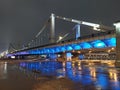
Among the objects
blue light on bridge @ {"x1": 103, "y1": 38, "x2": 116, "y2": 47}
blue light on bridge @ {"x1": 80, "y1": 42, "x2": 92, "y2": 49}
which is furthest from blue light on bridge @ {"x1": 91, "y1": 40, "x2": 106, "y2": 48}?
blue light on bridge @ {"x1": 80, "y1": 42, "x2": 92, "y2": 49}

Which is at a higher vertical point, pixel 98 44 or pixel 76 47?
pixel 76 47

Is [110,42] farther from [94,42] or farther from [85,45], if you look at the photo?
[85,45]

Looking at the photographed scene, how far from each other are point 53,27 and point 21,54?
70.5 meters

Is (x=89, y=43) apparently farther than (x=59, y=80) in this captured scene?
Yes

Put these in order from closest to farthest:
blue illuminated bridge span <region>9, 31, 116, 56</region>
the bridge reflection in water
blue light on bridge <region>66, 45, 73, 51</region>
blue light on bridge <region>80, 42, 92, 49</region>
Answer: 1. the bridge reflection in water
2. blue illuminated bridge span <region>9, 31, 116, 56</region>
3. blue light on bridge <region>80, 42, 92, 49</region>
4. blue light on bridge <region>66, 45, 73, 51</region>

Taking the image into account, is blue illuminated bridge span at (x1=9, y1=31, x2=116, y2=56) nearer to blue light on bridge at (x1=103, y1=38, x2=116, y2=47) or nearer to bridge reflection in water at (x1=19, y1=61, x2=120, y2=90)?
blue light on bridge at (x1=103, y1=38, x2=116, y2=47)

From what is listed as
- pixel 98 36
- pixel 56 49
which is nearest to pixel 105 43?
pixel 98 36

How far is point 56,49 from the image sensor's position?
373 ft

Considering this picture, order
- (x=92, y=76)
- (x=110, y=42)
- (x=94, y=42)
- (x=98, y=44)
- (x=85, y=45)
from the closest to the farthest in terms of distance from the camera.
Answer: (x=92, y=76), (x=110, y=42), (x=94, y=42), (x=98, y=44), (x=85, y=45)

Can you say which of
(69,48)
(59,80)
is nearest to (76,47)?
(69,48)

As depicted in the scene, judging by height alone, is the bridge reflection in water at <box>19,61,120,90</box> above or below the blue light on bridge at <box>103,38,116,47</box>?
below

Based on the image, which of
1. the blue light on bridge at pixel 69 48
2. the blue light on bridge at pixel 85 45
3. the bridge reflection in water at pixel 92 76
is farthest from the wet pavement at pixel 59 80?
the blue light on bridge at pixel 69 48

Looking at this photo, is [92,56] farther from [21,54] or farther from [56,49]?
[21,54]

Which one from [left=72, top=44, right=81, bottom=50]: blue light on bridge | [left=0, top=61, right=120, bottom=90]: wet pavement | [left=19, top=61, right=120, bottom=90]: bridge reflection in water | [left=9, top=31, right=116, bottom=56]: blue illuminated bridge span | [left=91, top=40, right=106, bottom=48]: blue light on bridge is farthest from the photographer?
[left=72, top=44, right=81, bottom=50]: blue light on bridge
